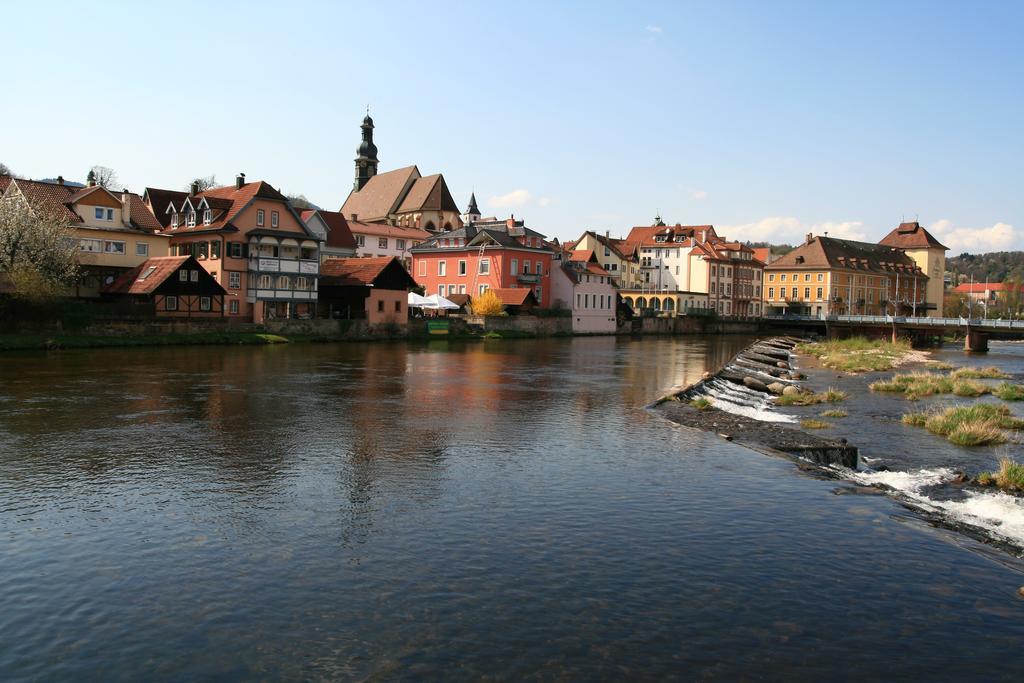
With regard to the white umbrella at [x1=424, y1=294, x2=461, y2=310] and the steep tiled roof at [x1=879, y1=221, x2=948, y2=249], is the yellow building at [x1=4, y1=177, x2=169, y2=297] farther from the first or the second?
the steep tiled roof at [x1=879, y1=221, x2=948, y2=249]

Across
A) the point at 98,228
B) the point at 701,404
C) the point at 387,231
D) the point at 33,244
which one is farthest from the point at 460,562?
the point at 387,231

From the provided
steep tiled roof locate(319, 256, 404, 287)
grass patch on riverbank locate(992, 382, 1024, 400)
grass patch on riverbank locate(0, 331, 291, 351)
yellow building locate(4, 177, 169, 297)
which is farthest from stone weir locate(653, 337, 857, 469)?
yellow building locate(4, 177, 169, 297)

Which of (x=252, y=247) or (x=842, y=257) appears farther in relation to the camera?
(x=842, y=257)

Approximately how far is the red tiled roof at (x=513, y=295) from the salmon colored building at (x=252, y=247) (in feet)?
73.8

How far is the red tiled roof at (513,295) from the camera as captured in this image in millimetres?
84500

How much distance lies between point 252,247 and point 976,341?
2822 inches

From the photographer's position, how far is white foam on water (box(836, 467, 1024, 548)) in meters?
14.4

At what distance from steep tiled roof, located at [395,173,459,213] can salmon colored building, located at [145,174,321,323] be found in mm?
50067

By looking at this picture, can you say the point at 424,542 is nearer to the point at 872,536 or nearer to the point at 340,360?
the point at 872,536

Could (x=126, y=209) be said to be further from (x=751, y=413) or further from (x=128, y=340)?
(x=751, y=413)

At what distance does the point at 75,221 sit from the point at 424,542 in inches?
2360

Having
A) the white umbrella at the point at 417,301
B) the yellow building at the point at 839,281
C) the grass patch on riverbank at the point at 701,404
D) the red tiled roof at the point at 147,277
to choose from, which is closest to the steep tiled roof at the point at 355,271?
the white umbrella at the point at 417,301

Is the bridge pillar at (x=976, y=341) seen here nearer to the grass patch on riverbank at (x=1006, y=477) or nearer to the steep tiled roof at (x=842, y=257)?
the steep tiled roof at (x=842, y=257)

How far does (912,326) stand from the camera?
84312 mm
